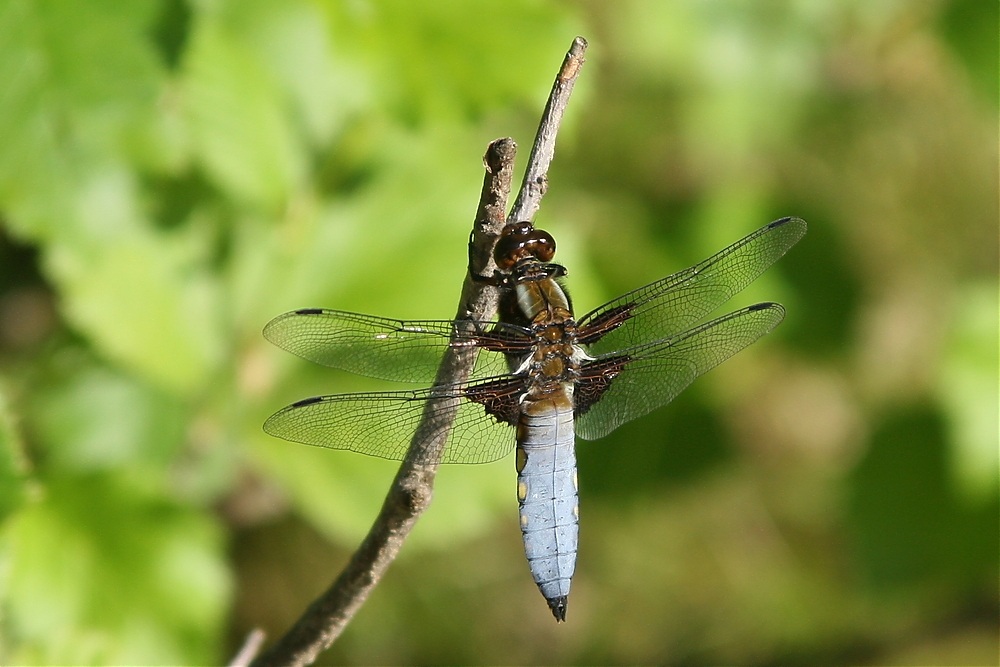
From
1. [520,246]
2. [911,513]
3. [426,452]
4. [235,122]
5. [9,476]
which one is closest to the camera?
[426,452]

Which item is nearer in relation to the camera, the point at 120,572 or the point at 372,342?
the point at 372,342

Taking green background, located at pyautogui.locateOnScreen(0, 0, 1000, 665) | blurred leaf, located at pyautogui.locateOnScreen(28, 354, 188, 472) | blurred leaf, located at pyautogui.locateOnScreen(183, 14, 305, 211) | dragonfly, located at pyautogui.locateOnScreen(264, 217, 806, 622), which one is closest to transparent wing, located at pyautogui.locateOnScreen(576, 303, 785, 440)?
dragonfly, located at pyautogui.locateOnScreen(264, 217, 806, 622)

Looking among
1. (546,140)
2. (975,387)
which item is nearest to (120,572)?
(546,140)

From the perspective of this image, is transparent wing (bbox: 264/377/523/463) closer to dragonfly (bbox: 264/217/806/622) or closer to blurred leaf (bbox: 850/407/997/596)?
dragonfly (bbox: 264/217/806/622)

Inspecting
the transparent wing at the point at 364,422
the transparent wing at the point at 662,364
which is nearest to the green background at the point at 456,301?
the transparent wing at the point at 364,422

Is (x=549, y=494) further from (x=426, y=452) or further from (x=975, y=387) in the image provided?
(x=975, y=387)

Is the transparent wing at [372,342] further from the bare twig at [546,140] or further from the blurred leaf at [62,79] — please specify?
the blurred leaf at [62,79]

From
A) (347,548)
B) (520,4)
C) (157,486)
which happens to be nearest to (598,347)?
(520,4)
